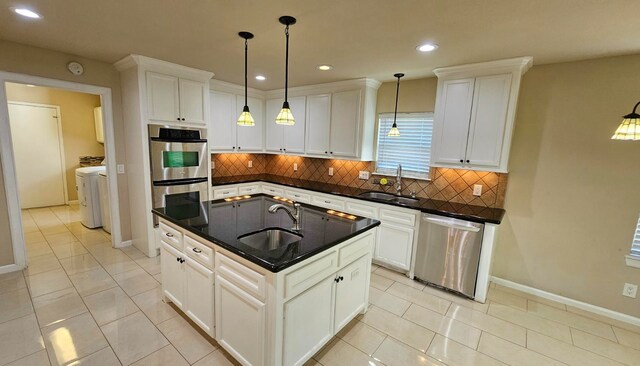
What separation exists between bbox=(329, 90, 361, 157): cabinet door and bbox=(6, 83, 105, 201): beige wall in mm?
5505

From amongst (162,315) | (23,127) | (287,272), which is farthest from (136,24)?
(23,127)

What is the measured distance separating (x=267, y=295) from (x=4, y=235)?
3.46 meters

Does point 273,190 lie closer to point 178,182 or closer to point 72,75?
point 178,182

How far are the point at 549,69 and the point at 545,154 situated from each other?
0.85 meters

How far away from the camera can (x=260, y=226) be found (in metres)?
2.06

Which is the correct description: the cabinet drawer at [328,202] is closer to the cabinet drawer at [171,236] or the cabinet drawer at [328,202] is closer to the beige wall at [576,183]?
the beige wall at [576,183]

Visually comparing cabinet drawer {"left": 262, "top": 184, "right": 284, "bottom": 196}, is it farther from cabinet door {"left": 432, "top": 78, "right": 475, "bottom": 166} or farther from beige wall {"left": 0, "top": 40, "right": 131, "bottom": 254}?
cabinet door {"left": 432, "top": 78, "right": 475, "bottom": 166}

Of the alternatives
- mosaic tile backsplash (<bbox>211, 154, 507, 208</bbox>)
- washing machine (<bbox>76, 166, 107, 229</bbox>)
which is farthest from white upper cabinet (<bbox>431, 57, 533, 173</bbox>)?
washing machine (<bbox>76, 166, 107, 229</bbox>)

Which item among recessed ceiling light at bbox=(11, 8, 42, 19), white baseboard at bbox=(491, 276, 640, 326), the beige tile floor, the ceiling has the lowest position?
the beige tile floor

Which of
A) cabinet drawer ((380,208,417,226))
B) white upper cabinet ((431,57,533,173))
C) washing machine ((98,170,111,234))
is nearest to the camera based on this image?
white upper cabinet ((431,57,533,173))

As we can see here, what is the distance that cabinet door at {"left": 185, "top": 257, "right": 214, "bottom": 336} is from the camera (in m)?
1.91

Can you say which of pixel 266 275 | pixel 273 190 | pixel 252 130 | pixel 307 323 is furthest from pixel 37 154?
pixel 307 323

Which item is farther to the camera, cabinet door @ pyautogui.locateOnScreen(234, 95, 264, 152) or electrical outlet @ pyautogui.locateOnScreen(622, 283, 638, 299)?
cabinet door @ pyautogui.locateOnScreen(234, 95, 264, 152)

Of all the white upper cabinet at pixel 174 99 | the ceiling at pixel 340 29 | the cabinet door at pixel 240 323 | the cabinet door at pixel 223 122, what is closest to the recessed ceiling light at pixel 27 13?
the ceiling at pixel 340 29
